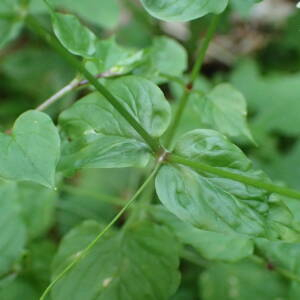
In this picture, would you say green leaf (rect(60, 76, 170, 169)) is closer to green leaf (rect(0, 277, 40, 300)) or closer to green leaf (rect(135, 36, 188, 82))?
green leaf (rect(135, 36, 188, 82))

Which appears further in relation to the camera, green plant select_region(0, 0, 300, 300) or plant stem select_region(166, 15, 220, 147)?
plant stem select_region(166, 15, 220, 147)

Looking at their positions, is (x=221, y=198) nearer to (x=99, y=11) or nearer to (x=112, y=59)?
(x=112, y=59)

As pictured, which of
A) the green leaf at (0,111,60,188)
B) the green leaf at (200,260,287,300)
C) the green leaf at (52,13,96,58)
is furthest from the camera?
the green leaf at (200,260,287,300)

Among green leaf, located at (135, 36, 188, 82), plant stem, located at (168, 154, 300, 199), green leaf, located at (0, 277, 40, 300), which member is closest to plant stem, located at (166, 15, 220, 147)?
green leaf, located at (135, 36, 188, 82)

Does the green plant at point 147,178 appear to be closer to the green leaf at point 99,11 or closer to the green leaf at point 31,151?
the green leaf at point 31,151

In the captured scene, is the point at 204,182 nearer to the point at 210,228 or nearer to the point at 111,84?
the point at 210,228

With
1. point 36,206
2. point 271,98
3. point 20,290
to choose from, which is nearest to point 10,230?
point 20,290

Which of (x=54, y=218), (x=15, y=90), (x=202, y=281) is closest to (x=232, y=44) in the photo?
(x=15, y=90)
